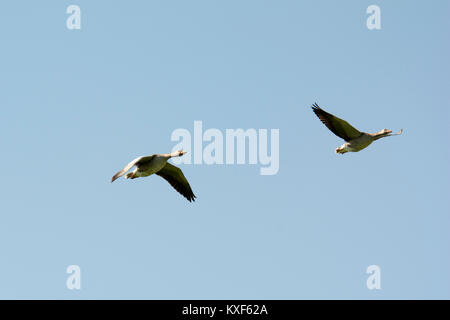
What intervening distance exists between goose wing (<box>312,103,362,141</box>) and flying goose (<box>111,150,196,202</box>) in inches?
171

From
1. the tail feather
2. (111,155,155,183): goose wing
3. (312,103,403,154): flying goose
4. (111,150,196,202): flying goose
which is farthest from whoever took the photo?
(312,103,403,154): flying goose

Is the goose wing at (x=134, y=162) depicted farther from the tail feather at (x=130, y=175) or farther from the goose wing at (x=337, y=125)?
the goose wing at (x=337, y=125)

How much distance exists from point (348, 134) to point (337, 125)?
0.44m

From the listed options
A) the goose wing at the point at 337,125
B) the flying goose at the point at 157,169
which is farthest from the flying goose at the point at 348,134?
the flying goose at the point at 157,169

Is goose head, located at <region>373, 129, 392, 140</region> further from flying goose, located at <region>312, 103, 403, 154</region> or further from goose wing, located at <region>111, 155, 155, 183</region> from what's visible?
goose wing, located at <region>111, 155, 155, 183</region>

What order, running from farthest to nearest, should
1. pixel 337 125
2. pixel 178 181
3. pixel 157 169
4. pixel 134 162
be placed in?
1. pixel 178 181
2. pixel 337 125
3. pixel 157 169
4. pixel 134 162

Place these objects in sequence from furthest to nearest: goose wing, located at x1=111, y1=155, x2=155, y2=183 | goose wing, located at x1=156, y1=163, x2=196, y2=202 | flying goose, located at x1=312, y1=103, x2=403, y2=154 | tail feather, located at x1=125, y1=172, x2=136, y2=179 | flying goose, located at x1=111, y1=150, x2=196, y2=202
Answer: goose wing, located at x1=156, y1=163, x2=196, y2=202 → flying goose, located at x1=312, y1=103, x2=403, y2=154 → tail feather, located at x1=125, y1=172, x2=136, y2=179 → flying goose, located at x1=111, y1=150, x2=196, y2=202 → goose wing, located at x1=111, y1=155, x2=155, y2=183

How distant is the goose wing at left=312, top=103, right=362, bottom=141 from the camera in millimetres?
20841

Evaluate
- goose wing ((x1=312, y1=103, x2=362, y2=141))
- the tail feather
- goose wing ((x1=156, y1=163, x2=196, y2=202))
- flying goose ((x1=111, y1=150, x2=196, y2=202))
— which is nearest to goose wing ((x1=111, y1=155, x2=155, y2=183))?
flying goose ((x1=111, y1=150, x2=196, y2=202))

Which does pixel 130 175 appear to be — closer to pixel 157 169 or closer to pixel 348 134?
pixel 157 169

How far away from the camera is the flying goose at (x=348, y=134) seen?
2080 cm

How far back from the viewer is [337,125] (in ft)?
69.1

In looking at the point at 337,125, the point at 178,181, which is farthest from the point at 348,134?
the point at 178,181
